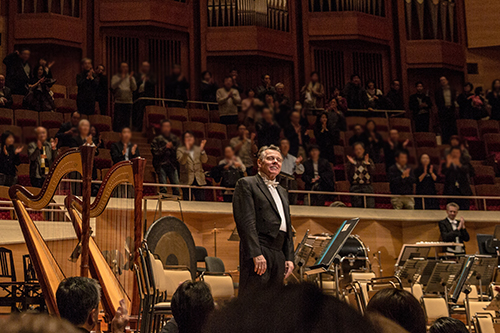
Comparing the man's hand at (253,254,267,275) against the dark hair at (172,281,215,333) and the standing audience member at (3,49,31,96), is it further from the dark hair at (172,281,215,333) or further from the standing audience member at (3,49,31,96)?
the standing audience member at (3,49,31,96)

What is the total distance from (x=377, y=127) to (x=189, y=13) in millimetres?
3942

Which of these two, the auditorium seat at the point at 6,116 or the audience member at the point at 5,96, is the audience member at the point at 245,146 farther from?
the audience member at the point at 5,96

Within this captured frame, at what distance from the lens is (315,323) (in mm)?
483

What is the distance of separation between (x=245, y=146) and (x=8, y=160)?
2.88 metres

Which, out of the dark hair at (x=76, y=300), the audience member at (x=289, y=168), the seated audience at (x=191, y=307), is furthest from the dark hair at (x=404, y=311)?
the audience member at (x=289, y=168)

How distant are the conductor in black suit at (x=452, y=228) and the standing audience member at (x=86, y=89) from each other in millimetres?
4921

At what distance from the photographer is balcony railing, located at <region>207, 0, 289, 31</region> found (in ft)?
38.9

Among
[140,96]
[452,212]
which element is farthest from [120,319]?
[140,96]

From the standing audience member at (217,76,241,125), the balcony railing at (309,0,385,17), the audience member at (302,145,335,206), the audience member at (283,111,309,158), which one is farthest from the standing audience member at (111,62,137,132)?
the balcony railing at (309,0,385,17)

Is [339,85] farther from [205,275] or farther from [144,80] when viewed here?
[205,275]

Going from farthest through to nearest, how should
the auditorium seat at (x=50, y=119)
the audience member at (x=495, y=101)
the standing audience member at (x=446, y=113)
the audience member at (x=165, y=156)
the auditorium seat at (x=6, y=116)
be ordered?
the audience member at (x=495, y=101) < the standing audience member at (x=446, y=113) < the auditorium seat at (x=50, y=119) < the auditorium seat at (x=6, y=116) < the audience member at (x=165, y=156)

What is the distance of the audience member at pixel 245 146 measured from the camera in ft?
27.5

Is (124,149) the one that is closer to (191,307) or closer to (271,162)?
(271,162)

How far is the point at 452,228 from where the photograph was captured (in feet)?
26.2
